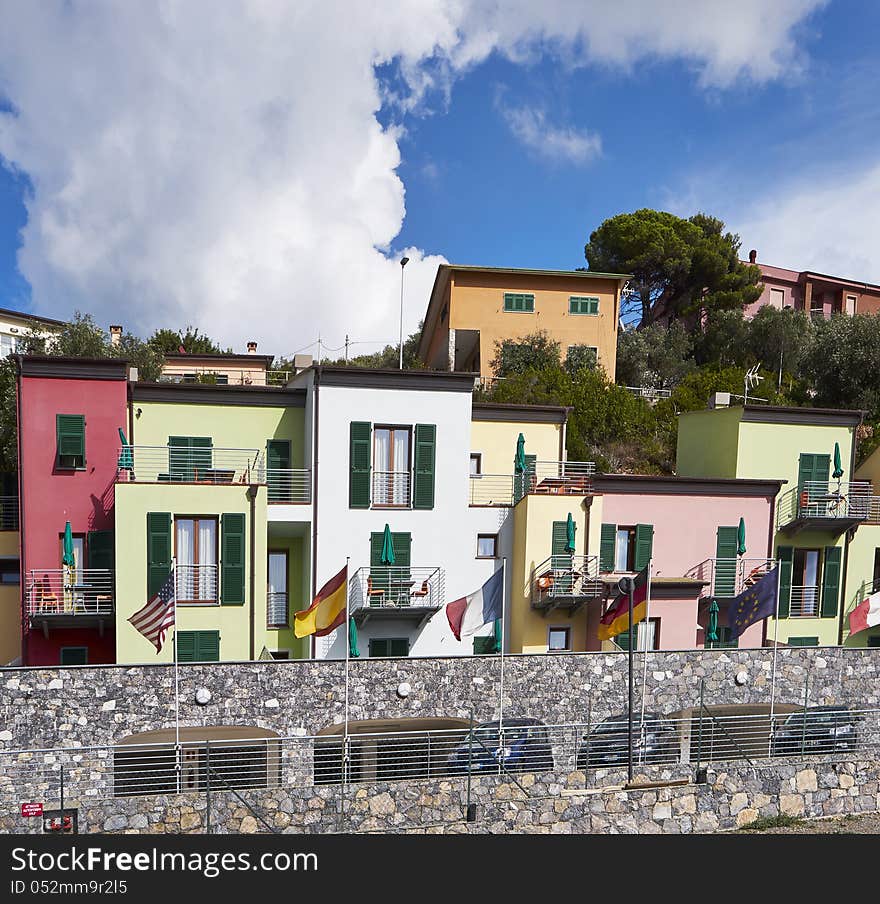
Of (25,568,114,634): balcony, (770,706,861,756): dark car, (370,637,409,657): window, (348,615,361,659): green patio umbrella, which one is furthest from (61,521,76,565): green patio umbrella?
(770,706,861,756): dark car

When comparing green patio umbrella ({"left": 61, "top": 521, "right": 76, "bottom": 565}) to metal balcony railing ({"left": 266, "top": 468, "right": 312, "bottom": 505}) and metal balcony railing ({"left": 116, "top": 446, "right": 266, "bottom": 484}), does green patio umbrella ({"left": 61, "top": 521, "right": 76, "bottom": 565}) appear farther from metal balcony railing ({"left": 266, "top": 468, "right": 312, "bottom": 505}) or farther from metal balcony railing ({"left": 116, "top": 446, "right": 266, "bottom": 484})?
metal balcony railing ({"left": 266, "top": 468, "right": 312, "bottom": 505})

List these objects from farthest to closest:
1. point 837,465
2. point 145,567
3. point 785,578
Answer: point 837,465 → point 785,578 → point 145,567

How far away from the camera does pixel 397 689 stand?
1625 centimetres

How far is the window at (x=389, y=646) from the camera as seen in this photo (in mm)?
20578

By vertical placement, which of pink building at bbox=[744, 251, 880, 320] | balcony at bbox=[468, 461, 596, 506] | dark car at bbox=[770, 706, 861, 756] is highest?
pink building at bbox=[744, 251, 880, 320]

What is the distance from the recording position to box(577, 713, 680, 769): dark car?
15328 mm

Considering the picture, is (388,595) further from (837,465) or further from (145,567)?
(837,465)

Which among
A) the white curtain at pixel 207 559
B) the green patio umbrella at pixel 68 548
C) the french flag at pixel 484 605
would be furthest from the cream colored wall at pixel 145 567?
the french flag at pixel 484 605

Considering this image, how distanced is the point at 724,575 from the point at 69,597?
19.3 meters

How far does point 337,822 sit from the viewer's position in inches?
522

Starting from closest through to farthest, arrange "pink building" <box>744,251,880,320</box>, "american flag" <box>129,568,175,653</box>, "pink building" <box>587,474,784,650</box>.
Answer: "american flag" <box>129,568,175,653</box> → "pink building" <box>587,474,784,650</box> → "pink building" <box>744,251,880,320</box>

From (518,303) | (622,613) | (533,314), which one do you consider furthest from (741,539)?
(518,303)

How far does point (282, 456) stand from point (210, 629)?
17.4 ft

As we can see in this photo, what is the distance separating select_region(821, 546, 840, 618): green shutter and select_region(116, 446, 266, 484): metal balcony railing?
750 inches
